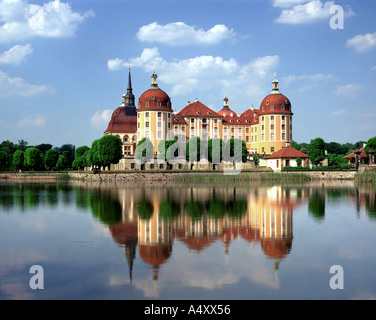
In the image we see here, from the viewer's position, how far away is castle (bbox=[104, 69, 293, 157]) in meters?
96.0

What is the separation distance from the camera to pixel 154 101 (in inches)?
3772

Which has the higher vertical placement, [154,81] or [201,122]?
[154,81]

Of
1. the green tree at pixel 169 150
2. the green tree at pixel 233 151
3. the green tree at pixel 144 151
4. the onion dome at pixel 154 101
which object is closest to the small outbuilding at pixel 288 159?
the green tree at pixel 233 151

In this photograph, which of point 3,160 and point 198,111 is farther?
point 3,160

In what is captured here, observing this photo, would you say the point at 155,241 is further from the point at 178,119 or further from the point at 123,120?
the point at 123,120

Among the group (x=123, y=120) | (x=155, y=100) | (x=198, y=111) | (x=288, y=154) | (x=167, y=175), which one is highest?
(x=155, y=100)

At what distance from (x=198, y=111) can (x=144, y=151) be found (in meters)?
28.6

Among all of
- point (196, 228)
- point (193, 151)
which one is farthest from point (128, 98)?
point (196, 228)

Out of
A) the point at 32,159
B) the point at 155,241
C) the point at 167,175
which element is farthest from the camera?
the point at 32,159

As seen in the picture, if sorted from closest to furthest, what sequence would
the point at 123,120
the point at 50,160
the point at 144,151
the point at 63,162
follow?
the point at 144,151, the point at 123,120, the point at 50,160, the point at 63,162

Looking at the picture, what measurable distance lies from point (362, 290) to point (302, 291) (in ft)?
5.89

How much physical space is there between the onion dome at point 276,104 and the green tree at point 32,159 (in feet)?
211

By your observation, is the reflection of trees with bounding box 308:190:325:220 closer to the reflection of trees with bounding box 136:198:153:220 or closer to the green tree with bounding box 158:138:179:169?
the reflection of trees with bounding box 136:198:153:220
